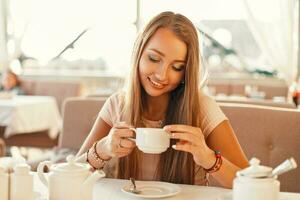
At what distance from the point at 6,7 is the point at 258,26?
113 inches

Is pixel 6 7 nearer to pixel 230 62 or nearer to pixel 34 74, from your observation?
pixel 34 74

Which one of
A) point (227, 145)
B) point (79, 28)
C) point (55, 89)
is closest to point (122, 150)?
point (227, 145)

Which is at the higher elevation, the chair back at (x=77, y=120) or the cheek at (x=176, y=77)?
the cheek at (x=176, y=77)

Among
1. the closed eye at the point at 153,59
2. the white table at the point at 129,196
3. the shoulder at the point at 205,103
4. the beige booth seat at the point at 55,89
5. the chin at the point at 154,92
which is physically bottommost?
the beige booth seat at the point at 55,89

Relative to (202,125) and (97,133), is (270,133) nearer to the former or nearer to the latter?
(202,125)

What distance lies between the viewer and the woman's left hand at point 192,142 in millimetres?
1310

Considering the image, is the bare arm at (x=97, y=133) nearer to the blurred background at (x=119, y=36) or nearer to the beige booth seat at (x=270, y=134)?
the beige booth seat at (x=270, y=134)

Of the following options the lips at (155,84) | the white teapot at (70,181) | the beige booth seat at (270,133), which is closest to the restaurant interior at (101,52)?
the beige booth seat at (270,133)

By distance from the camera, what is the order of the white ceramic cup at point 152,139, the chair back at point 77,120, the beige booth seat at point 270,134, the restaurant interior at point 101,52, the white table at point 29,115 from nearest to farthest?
the white ceramic cup at point 152,139
the beige booth seat at point 270,134
the chair back at point 77,120
the white table at point 29,115
the restaurant interior at point 101,52

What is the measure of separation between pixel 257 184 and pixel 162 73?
22.2 inches

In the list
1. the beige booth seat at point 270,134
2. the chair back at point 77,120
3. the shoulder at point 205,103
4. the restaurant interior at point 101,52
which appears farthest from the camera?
the restaurant interior at point 101,52

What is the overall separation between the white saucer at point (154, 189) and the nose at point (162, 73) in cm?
32

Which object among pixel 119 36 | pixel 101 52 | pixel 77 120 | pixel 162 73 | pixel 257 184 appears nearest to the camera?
pixel 257 184

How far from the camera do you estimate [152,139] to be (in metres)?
A: 1.28
